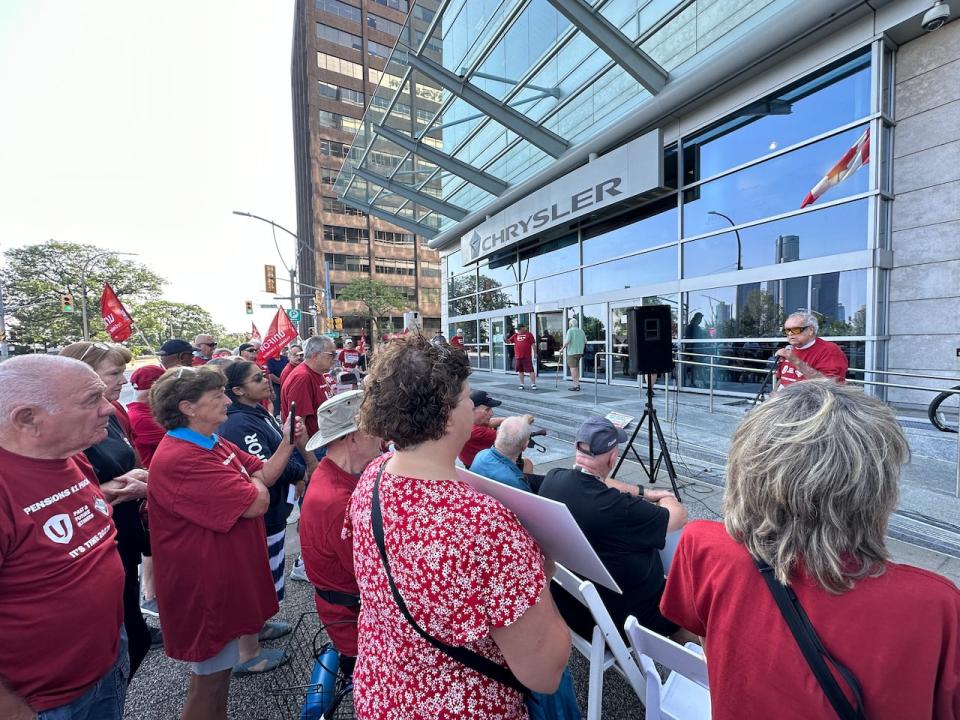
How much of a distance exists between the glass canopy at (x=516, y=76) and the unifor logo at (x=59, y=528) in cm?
883

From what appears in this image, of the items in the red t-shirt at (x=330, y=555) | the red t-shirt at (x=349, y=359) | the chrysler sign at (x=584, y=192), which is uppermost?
the chrysler sign at (x=584, y=192)

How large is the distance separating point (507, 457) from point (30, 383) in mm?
2336

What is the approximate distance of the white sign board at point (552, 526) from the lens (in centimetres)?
110

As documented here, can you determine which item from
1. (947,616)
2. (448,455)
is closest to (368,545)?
(448,455)

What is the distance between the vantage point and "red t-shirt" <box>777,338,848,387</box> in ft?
14.2

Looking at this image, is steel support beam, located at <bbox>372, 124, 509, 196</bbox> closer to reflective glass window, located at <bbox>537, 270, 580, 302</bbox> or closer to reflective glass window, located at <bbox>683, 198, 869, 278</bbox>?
reflective glass window, located at <bbox>537, 270, 580, 302</bbox>

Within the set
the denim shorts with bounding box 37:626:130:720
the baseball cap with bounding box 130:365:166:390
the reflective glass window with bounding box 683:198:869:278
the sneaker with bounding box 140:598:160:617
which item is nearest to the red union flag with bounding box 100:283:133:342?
the baseball cap with bounding box 130:365:166:390

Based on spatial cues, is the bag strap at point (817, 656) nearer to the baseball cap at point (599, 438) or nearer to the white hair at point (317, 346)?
the baseball cap at point (599, 438)

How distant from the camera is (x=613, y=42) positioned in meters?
7.60

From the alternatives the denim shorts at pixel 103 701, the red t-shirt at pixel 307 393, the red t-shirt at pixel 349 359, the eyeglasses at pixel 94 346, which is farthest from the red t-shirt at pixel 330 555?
the red t-shirt at pixel 349 359

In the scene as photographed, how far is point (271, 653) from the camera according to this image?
8.44ft

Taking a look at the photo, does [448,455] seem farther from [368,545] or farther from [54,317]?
[54,317]

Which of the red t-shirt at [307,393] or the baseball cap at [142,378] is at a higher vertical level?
the baseball cap at [142,378]

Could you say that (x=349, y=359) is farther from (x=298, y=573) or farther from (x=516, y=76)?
(x=516, y=76)
